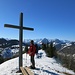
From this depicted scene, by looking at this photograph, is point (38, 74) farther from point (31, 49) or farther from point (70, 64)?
point (70, 64)

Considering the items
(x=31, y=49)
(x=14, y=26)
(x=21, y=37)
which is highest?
(x=14, y=26)

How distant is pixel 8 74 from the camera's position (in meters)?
11.0

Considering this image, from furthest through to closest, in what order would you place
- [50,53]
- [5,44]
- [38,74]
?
[5,44] < [50,53] < [38,74]

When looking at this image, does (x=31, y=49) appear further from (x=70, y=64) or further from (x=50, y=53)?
(x=50, y=53)

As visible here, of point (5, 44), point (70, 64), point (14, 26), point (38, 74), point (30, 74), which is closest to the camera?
point (30, 74)

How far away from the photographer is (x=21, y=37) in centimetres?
1131

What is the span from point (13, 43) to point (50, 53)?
158 m

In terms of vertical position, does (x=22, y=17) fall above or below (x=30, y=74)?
above

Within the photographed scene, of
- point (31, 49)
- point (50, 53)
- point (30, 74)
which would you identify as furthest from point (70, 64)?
point (30, 74)

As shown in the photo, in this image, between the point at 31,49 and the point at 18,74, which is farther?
the point at 31,49

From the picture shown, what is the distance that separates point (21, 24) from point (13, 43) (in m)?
170

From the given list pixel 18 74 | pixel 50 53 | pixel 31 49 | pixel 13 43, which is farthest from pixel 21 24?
pixel 13 43

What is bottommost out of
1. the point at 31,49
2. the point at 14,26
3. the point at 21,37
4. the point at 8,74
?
the point at 8,74

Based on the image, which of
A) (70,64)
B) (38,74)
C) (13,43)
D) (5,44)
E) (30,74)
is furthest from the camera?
(13,43)
